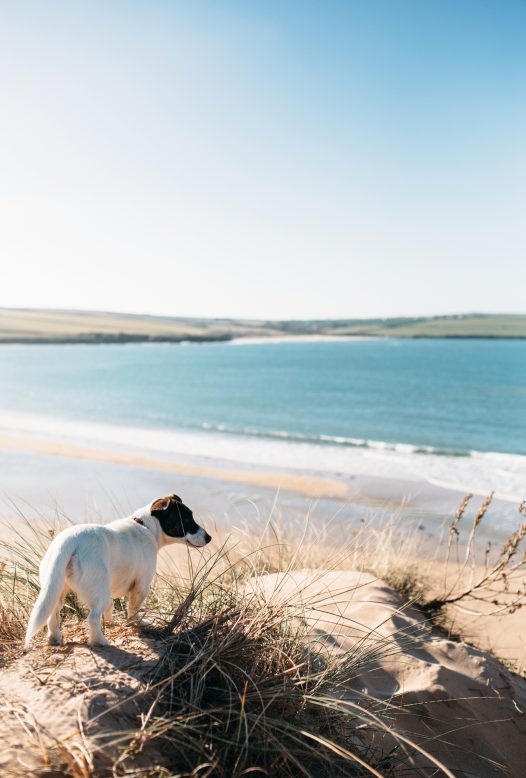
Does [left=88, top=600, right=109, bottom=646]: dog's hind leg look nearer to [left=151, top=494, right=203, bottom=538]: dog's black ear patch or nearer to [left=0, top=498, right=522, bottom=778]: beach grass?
[left=0, top=498, right=522, bottom=778]: beach grass

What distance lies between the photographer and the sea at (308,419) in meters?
20.5

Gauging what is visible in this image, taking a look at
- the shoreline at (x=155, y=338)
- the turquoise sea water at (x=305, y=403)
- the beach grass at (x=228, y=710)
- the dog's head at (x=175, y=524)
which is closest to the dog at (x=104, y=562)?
the dog's head at (x=175, y=524)

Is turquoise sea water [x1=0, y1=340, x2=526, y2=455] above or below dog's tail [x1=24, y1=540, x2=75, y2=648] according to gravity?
below

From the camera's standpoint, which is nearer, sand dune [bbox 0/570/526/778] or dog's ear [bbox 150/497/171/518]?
sand dune [bbox 0/570/526/778]

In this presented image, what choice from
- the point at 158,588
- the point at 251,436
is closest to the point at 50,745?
the point at 158,588

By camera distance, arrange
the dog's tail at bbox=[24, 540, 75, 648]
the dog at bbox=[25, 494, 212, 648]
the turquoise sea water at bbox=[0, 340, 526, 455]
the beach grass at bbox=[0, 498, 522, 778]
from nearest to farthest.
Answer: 1. the beach grass at bbox=[0, 498, 522, 778]
2. the dog's tail at bbox=[24, 540, 75, 648]
3. the dog at bbox=[25, 494, 212, 648]
4. the turquoise sea water at bbox=[0, 340, 526, 455]

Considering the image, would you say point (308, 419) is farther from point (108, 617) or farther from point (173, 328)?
point (173, 328)

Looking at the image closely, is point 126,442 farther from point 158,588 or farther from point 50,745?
point 50,745

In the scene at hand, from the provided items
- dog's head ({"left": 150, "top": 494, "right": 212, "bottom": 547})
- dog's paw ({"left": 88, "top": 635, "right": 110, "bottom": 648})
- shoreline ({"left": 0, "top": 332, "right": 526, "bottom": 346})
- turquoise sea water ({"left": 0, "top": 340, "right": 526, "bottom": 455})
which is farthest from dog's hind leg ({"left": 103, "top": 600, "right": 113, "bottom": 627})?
shoreline ({"left": 0, "top": 332, "right": 526, "bottom": 346})

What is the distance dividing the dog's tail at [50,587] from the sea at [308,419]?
47.2 ft

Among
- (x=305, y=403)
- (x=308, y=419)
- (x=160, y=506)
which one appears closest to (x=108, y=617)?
(x=160, y=506)

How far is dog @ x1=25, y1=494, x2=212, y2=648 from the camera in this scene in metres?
2.91

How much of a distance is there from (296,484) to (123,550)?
521 inches

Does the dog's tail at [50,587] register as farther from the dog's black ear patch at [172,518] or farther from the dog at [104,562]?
the dog's black ear patch at [172,518]
